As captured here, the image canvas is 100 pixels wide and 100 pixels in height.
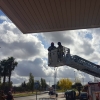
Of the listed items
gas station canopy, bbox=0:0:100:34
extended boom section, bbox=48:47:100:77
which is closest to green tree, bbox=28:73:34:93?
extended boom section, bbox=48:47:100:77

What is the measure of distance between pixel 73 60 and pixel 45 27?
382 inches

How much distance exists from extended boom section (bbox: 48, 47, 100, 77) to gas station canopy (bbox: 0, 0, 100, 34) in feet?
27.4

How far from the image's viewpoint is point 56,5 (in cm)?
475

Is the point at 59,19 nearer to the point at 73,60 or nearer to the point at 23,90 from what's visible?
the point at 73,60

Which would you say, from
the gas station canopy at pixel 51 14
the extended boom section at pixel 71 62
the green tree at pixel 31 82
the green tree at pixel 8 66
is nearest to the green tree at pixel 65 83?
the green tree at pixel 31 82

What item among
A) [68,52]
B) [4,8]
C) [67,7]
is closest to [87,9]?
[67,7]

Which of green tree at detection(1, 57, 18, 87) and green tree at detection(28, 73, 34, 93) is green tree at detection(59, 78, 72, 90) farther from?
green tree at detection(1, 57, 18, 87)

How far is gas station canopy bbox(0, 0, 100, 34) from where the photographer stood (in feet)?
15.3

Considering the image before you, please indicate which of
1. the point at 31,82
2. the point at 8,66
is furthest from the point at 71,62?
the point at 31,82

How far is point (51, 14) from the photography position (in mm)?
5223

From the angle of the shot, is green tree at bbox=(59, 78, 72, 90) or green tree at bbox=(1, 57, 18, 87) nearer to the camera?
green tree at bbox=(1, 57, 18, 87)

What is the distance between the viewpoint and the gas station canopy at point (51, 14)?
184 inches

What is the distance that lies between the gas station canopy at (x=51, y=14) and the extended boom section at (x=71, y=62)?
27.4ft

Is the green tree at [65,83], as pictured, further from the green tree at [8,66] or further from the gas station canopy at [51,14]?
the gas station canopy at [51,14]
